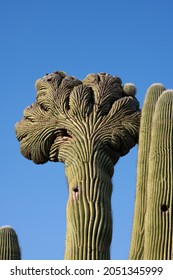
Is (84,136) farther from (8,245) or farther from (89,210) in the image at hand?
(8,245)

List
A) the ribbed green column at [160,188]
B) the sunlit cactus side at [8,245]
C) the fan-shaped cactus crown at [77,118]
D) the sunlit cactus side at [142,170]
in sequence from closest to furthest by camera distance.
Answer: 1. the ribbed green column at [160,188]
2. the sunlit cactus side at [8,245]
3. the sunlit cactus side at [142,170]
4. the fan-shaped cactus crown at [77,118]

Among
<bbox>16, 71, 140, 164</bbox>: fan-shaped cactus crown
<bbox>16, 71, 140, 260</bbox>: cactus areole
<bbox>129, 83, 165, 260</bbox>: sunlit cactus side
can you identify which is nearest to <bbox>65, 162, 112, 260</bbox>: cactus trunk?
<bbox>16, 71, 140, 260</bbox>: cactus areole

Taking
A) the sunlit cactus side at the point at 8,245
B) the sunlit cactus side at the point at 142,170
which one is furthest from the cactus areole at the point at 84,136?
the sunlit cactus side at the point at 8,245

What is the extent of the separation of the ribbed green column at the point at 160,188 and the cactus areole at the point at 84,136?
595 mm

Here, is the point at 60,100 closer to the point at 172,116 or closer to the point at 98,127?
the point at 98,127

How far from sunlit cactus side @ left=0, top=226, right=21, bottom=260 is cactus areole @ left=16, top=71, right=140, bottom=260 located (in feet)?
1.67

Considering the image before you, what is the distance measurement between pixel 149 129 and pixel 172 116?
49 cm

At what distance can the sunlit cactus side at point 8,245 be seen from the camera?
42.1 ft

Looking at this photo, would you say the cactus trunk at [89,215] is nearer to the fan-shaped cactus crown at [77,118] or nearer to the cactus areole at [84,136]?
the cactus areole at [84,136]

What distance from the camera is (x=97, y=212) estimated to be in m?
13.1

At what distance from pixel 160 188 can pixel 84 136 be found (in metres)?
1.26

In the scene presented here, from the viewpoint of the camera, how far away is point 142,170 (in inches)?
527

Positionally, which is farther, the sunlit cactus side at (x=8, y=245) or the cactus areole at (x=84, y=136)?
→ the cactus areole at (x=84, y=136)
